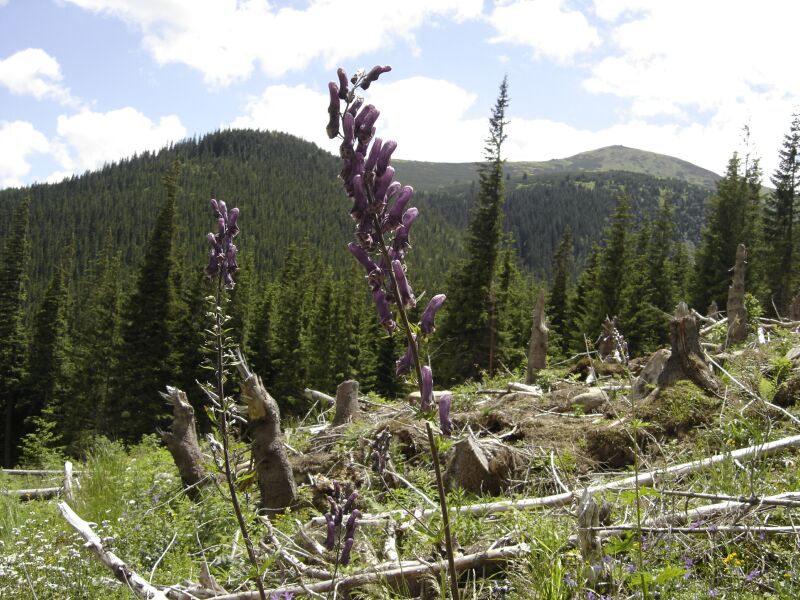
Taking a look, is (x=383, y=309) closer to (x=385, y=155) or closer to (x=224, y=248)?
(x=385, y=155)

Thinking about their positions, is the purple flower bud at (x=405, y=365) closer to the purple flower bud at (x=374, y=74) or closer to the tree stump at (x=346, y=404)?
the purple flower bud at (x=374, y=74)

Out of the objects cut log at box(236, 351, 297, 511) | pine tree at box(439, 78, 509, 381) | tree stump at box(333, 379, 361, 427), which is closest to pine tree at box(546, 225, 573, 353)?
pine tree at box(439, 78, 509, 381)

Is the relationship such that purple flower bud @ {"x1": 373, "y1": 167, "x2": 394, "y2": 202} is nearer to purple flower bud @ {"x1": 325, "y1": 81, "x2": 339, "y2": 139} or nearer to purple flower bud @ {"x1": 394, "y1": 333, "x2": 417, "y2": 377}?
purple flower bud @ {"x1": 325, "y1": 81, "x2": 339, "y2": 139}

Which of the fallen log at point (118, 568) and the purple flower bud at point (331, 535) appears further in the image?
the fallen log at point (118, 568)

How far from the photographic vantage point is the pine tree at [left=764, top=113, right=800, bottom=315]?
44031mm

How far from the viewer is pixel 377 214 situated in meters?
2.42

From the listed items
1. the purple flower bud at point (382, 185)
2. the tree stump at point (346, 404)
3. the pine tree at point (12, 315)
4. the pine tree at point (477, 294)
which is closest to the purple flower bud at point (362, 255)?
the purple flower bud at point (382, 185)

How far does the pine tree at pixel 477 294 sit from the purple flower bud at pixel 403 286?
3034 cm

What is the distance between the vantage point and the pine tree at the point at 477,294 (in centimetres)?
3328

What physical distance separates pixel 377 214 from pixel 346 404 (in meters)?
6.62

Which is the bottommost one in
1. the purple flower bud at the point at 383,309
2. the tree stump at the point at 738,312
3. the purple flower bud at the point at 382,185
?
the tree stump at the point at 738,312

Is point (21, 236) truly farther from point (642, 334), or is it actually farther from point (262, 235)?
point (262, 235)

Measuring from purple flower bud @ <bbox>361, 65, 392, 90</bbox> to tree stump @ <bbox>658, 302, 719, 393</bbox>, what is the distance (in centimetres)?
580

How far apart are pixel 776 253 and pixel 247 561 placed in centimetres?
5082
